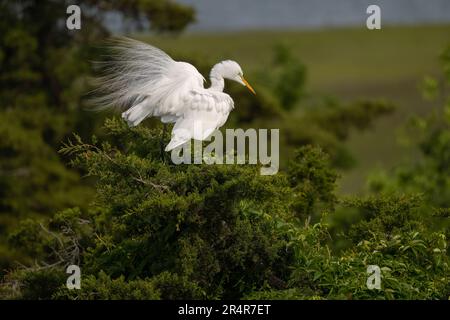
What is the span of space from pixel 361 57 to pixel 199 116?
170 feet

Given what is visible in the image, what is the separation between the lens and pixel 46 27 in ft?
62.1

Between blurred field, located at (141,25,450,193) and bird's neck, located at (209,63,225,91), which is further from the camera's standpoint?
blurred field, located at (141,25,450,193)

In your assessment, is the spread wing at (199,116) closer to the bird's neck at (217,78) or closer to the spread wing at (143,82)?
the spread wing at (143,82)

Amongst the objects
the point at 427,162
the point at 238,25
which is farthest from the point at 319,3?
the point at 427,162

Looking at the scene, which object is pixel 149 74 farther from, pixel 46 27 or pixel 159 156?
pixel 46 27

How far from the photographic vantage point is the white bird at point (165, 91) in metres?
7.17

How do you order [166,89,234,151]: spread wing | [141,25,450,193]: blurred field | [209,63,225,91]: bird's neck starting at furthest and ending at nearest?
1. [141,25,450,193]: blurred field
2. [209,63,225,91]: bird's neck
3. [166,89,234,151]: spread wing

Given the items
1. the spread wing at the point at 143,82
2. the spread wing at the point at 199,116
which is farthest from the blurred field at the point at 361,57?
the spread wing at the point at 199,116

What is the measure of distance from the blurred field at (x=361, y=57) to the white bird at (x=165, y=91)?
1189 inches

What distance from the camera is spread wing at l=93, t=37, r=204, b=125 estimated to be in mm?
7191

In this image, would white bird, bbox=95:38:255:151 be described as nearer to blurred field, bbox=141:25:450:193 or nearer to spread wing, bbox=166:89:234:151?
spread wing, bbox=166:89:234:151

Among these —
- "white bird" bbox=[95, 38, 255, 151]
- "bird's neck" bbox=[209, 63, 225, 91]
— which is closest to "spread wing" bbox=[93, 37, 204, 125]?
"white bird" bbox=[95, 38, 255, 151]

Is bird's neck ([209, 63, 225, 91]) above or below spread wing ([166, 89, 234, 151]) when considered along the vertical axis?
above

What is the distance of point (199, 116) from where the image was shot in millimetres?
Result: 7195
